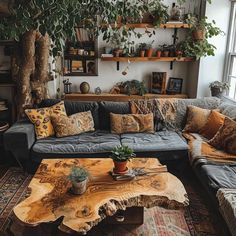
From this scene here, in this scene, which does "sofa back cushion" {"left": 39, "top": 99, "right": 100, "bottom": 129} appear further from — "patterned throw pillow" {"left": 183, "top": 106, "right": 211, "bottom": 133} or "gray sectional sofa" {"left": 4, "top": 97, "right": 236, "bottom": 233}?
"patterned throw pillow" {"left": 183, "top": 106, "right": 211, "bottom": 133}

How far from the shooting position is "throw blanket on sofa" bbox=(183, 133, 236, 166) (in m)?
2.62

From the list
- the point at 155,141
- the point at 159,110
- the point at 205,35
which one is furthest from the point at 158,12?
the point at 155,141

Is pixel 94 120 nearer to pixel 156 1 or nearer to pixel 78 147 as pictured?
pixel 78 147

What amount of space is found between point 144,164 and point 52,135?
1.33 metres

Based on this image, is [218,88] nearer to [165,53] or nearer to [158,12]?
[165,53]

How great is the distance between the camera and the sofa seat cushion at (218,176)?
2199mm

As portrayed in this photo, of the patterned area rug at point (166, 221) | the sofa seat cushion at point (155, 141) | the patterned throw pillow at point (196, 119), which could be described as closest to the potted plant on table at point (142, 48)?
the patterned throw pillow at point (196, 119)

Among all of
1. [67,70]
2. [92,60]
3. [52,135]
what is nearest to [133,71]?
[92,60]

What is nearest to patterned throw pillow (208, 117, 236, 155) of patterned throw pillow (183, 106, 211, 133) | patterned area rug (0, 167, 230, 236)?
patterned throw pillow (183, 106, 211, 133)

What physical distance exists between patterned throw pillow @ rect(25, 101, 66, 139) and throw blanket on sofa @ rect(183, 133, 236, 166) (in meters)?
1.61

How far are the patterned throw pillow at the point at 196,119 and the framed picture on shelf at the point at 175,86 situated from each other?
0.98 metres

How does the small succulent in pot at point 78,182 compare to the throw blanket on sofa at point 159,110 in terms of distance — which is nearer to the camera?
the small succulent in pot at point 78,182

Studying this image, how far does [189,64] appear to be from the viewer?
4.41 meters

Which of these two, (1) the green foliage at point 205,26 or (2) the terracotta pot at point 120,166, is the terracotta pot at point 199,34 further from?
(2) the terracotta pot at point 120,166
